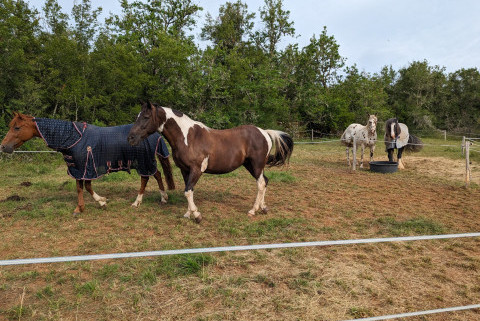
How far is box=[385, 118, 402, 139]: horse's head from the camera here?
393 inches

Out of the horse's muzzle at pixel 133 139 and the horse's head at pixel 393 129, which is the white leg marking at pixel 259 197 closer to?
the horse's muzzle at pixel 133 139

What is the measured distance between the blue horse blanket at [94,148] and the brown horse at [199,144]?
2.45 ft

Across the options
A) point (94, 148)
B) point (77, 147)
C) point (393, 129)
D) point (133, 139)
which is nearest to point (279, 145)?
point (133, 139)

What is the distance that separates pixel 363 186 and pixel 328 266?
4.88m

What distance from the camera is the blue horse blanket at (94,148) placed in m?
4.80

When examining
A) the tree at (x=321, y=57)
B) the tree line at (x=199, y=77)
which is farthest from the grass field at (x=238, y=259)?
the tree at (x=321, y=57)

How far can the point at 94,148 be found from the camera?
503cm

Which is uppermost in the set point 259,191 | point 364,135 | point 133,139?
point 364,135

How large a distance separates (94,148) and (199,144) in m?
1.94

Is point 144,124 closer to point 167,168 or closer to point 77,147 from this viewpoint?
point 77,147

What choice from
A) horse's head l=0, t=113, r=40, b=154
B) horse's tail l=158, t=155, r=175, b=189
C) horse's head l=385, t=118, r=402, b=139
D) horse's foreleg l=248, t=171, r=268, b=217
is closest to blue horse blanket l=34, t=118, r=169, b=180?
horse's head l=0, t=113, r=40, b=154

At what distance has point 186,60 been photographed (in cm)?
1925

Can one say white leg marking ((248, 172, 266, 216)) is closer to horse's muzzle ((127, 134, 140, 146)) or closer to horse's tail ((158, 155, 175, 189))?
horse's tail ((158, 155, 175, 189))

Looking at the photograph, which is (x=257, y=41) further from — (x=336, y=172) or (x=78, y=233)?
(x=78, y=233)
